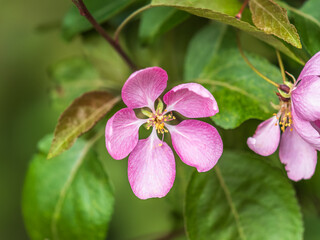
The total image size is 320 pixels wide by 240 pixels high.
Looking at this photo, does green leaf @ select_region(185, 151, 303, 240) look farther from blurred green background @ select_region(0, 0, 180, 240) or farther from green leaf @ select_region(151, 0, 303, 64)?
blurred green background @ select_region(0, 0, 180, 240)

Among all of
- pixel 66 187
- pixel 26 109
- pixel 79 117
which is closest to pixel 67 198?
pixel 66 187

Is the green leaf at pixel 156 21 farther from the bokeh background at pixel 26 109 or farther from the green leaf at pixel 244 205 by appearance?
the bokeh background at pixel 26 109

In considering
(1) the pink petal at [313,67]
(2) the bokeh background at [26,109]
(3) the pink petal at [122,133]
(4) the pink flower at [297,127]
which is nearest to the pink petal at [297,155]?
(4) the pink flower at [297,127]

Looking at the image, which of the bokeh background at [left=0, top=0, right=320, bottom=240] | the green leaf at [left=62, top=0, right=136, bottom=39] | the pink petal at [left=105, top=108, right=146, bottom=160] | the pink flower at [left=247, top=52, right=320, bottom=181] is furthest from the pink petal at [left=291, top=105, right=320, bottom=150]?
the bokeh background at [left=0, top=0, right=320, bottom=240]

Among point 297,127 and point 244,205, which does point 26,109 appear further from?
point 297,127

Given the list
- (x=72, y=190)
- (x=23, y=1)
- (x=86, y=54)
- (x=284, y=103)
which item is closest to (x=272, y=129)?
(x=284, y=103)

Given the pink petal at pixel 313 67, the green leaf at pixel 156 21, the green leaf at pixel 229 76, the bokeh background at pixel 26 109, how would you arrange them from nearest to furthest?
1. the pink petal at pixel 313 67
2. the green leaf at pixel 229 76
3. the green leaf at pixel 156 21
4. the bokeh background at pixel 26 109
